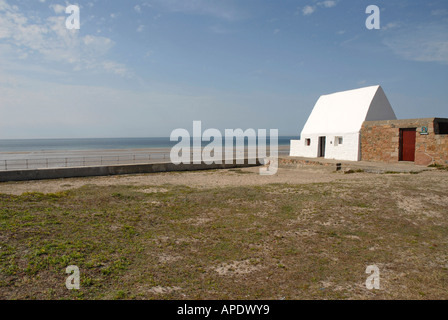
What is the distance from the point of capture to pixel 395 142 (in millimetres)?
21078

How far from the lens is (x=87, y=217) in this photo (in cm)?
845

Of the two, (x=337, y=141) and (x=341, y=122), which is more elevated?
(x=341, y=122)

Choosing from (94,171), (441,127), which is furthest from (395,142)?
(94,171)

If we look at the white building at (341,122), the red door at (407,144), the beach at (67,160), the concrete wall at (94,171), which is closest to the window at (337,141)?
the white building at (341,122)

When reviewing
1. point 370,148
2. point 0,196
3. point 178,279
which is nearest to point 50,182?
point 0,196

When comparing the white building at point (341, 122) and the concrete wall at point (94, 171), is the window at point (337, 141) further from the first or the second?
the concrete wall at point (94, 171)

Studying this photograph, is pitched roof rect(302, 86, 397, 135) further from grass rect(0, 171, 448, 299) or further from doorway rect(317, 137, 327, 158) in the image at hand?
grass rect(0, 171, 448, 299)

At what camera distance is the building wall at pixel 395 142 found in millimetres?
18391

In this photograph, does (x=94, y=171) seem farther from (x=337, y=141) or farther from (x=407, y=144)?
(x=407, y=144)

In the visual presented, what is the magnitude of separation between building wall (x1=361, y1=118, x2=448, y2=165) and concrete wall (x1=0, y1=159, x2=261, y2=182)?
10738 mm

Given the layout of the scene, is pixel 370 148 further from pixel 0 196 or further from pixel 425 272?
pixel 0 196

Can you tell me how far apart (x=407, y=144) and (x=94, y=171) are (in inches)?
833

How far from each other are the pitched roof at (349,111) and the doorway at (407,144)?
11.0 feet
